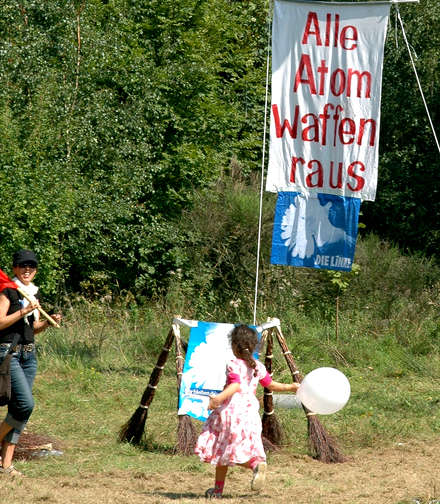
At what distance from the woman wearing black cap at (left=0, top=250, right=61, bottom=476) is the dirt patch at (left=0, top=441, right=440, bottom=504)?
0.31m

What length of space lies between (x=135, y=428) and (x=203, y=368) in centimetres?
79

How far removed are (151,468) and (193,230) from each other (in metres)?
9.56

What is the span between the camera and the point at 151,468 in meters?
6.13

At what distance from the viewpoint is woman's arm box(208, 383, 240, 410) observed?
16.7 ft

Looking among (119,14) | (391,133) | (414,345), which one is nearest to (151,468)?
(414,345)

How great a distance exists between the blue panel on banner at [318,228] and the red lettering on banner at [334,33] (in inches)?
58.1

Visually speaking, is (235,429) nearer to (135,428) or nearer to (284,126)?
(135,428)

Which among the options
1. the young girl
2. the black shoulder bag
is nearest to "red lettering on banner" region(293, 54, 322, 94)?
the young girl

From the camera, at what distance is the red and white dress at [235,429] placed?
5152 millimetres

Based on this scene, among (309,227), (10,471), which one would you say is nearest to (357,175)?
(309,227)

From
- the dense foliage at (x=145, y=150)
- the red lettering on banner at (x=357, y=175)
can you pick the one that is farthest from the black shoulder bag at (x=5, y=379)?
the dense foliage at (x=145, y=150)

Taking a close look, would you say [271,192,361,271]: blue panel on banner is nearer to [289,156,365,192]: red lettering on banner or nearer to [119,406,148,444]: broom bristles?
[289,156,365,192]: red lettering on banner

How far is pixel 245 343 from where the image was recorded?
5.29 meters

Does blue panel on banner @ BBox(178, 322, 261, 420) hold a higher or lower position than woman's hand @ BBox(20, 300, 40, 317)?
lower
